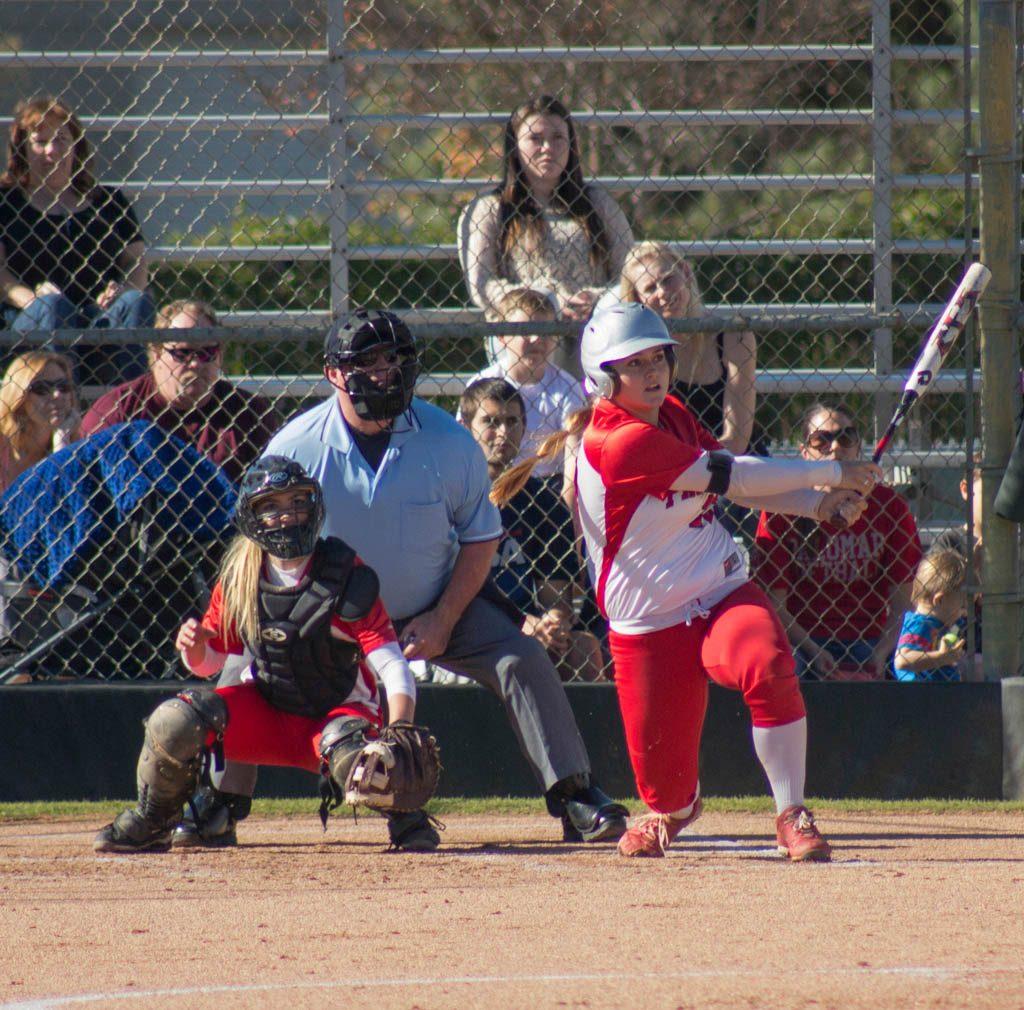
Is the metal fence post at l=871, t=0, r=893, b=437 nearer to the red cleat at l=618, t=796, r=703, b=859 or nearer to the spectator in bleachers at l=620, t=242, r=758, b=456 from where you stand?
the spectator in bleachers at l=620, t=242, r=758, b=456

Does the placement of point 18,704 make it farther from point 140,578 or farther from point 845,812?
point 845,812

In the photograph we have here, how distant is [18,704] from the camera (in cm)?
577

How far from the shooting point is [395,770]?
14.7ft

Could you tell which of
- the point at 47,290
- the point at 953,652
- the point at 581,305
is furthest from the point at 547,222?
the point at 953,652

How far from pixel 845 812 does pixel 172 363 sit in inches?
116

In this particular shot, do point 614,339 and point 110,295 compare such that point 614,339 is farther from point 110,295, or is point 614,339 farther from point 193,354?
point 110,295

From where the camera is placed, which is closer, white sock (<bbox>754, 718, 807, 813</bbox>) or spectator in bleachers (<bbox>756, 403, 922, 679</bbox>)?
white sock (<bbox>754, 718, 807, 813</bbox>)

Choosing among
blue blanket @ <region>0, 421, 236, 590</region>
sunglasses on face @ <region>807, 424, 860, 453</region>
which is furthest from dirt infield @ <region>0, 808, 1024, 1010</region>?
sunglasses on face @ <region>807, 424, 860, 453</region>

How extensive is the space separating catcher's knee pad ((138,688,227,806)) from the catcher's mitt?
1.48 feet

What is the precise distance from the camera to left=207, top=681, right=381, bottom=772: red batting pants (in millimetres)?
4805

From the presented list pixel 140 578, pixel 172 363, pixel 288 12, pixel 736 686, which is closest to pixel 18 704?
pixel 140 578

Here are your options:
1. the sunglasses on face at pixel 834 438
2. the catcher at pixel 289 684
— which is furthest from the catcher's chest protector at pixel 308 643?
the sunglasses on face at pixel 834 438

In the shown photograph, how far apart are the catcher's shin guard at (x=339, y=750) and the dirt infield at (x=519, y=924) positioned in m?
0.20

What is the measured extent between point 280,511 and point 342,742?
26.5 inches
